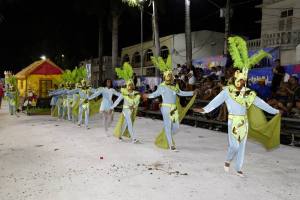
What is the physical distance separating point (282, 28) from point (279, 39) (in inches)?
74.5

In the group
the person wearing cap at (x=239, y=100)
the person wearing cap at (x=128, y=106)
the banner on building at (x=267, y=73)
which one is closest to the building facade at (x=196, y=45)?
the banner on building at (x=267, y=73)

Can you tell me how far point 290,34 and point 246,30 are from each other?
15524 millimetres

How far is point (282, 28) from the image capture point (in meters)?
23.6

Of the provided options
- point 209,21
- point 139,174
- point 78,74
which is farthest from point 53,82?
point 139,174

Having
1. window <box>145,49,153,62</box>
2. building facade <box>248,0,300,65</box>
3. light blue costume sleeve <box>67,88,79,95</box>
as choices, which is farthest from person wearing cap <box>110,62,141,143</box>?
window <box>145,49,153,62</box>

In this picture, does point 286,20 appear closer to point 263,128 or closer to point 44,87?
point 263,128

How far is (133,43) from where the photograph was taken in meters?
45.1

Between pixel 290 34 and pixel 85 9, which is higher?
pixel 85 9

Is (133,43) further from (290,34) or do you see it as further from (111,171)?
(111,171)

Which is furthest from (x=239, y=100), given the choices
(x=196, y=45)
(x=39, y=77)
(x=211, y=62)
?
(x=196, y=45)

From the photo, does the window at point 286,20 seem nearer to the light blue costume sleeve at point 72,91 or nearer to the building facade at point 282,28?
the building facade at point 282,28

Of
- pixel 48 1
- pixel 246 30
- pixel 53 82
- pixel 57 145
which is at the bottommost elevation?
pixel 57 145

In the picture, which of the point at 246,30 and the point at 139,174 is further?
the point at 246,30

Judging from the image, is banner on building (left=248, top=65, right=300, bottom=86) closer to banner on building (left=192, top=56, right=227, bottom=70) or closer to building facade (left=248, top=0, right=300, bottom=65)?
banner on building (left=192, top=56, right=227, bottom=70)
